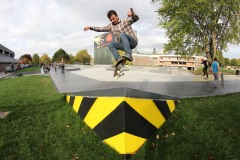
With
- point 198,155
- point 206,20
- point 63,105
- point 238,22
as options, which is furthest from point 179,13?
point 198,155

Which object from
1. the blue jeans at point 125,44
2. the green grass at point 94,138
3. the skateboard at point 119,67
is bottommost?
the green grass at point 94,138

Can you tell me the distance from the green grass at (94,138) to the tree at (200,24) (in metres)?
21.0

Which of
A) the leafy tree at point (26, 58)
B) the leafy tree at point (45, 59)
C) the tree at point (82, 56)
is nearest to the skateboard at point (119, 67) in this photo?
the tree at point (82, 56)

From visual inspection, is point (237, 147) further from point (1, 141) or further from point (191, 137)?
point (1, 141)

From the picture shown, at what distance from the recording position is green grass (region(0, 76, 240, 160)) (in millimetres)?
3182

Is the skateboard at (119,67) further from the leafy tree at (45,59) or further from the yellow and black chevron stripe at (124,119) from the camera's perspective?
the leafy tree at (45,59)

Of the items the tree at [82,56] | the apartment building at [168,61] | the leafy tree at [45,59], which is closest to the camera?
the apartment building at [168,61]

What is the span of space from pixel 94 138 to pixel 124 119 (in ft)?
2.80

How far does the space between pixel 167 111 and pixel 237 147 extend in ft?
5.14

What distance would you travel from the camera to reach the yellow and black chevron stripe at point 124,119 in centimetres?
320

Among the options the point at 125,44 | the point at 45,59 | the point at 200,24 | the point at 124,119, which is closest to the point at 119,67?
the point at 125,44

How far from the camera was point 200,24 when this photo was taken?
85.4 feet

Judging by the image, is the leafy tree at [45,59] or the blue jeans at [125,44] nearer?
the blue jeans at [125,44]

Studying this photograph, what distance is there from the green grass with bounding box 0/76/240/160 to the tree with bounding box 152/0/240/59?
69.0 feet
